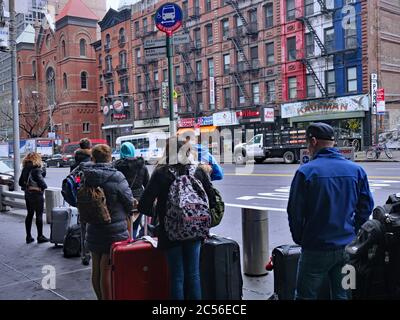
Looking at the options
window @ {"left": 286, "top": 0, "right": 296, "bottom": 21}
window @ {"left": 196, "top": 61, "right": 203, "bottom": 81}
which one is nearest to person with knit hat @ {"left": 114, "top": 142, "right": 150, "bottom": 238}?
window @ {"left": 286, "top": 0, "right": 296, "bottom": 21}

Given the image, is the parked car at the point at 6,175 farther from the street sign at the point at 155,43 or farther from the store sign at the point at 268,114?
the store sign at the point at 268,114

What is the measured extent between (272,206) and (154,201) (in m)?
7.69

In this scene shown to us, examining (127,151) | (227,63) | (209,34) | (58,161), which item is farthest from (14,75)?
(209,34)

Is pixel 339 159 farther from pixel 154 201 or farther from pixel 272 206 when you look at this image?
pixel 272 206

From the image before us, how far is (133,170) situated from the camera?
19.5 feet

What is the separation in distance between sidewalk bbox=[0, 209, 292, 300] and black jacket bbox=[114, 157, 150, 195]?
1377mm

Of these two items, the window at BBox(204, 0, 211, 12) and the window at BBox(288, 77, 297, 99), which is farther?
the window at BBox(204, 0, 211, 12)

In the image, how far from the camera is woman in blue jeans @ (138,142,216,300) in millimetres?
3869

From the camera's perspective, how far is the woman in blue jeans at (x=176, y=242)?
3.87 m

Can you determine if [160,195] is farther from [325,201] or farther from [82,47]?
[82,47]

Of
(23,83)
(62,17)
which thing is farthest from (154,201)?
(23,83)

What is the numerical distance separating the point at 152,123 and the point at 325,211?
46.0 meters

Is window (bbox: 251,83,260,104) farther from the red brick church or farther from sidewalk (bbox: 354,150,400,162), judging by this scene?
the red brick church

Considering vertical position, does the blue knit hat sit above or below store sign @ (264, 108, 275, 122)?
below
